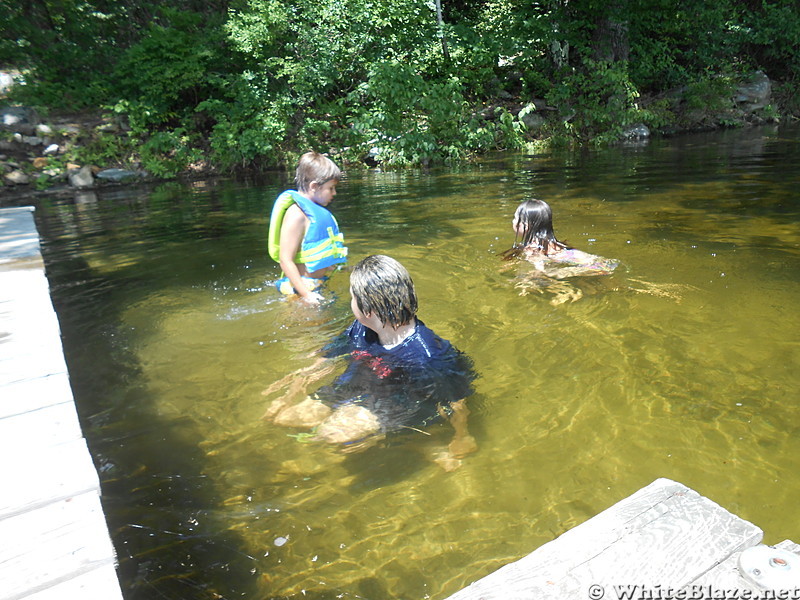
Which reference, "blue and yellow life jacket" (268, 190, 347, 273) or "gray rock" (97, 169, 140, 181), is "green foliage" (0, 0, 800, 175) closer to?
"gray rock" (97, 169, 140, 181)

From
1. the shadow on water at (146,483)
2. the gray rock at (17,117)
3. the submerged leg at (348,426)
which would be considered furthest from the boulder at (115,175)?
the submerged leg at (348,426)

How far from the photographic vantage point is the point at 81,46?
17828mm

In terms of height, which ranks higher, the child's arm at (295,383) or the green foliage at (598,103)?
the green foliage at (598,103)

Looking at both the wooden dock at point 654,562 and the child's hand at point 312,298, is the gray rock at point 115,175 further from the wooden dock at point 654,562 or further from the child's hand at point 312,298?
the wooden dock at point 654,562

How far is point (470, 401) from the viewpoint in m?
3.57

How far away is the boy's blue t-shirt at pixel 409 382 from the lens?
3.32m

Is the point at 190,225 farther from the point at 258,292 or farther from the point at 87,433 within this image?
the point at 87,433

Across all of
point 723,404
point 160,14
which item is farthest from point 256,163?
point 723,404

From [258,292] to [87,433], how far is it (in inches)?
103

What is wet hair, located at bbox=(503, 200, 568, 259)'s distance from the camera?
18.6 ft

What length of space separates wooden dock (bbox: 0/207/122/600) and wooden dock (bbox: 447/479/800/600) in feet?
3.84

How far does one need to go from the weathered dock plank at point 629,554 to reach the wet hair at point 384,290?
5.81ft

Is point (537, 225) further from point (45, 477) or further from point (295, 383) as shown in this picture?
point (45, 477)

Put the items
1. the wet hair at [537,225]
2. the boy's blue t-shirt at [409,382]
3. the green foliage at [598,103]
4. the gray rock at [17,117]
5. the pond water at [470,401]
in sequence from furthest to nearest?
the green foliage at [598,103] → the gray rock at [17,117] → the wet hair at [537,225] → the boy's blue t-shirt at [409,382] → the pond water at [470,401]
